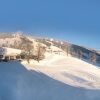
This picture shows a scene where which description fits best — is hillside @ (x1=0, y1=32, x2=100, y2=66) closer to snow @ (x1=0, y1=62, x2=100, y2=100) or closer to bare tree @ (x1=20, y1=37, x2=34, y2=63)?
bare tree @ (x1=20, y1=37, x2=34, y2=63)

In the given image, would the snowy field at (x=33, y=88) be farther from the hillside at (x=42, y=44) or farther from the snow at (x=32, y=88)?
the hillside at (x=42, y=44)

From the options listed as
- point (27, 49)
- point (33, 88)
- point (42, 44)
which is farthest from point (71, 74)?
point (42, 44)

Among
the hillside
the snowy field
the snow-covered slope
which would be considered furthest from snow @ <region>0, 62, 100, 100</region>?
the hillside

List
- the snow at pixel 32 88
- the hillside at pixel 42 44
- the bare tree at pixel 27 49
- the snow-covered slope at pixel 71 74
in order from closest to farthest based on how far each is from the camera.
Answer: the snow at pixel 32 88 < the snow-covered slope at pixel 71 74 < the bare tree at pixel 27 49 < the hillside at pixel 42 44

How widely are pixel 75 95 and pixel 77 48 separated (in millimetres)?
83051

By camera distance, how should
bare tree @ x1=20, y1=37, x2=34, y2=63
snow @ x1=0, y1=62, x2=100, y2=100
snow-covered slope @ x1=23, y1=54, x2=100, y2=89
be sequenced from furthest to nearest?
bare tree @ x1=20, y1=37, x2=34, y2=63, snow-covered slope @ x1=23, y1=54, x2=100, y2=89, snow @ x1=0, y1=62, x2=100, y2=100

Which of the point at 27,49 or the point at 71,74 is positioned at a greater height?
the point at 27,49

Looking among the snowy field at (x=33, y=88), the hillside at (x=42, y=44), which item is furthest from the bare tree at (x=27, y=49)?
the snowy field at (x=33, y=88)

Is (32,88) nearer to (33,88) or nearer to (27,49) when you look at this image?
(33,88)

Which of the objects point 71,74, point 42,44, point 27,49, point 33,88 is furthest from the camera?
point 42,44

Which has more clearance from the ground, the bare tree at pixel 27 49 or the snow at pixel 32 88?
the bare tree at pixel 27 49

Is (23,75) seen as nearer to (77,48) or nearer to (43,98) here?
(43,98)

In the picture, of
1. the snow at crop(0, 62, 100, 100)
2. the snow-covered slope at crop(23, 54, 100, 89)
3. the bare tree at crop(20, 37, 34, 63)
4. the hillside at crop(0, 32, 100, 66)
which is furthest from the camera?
the hillside at crop(0, 32, 100, 66)

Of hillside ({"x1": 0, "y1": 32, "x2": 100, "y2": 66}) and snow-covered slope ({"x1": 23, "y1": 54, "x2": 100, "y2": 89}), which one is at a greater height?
hillside ({"x1": 0, "y1": 32, "x2": 100, "y2": 66})
